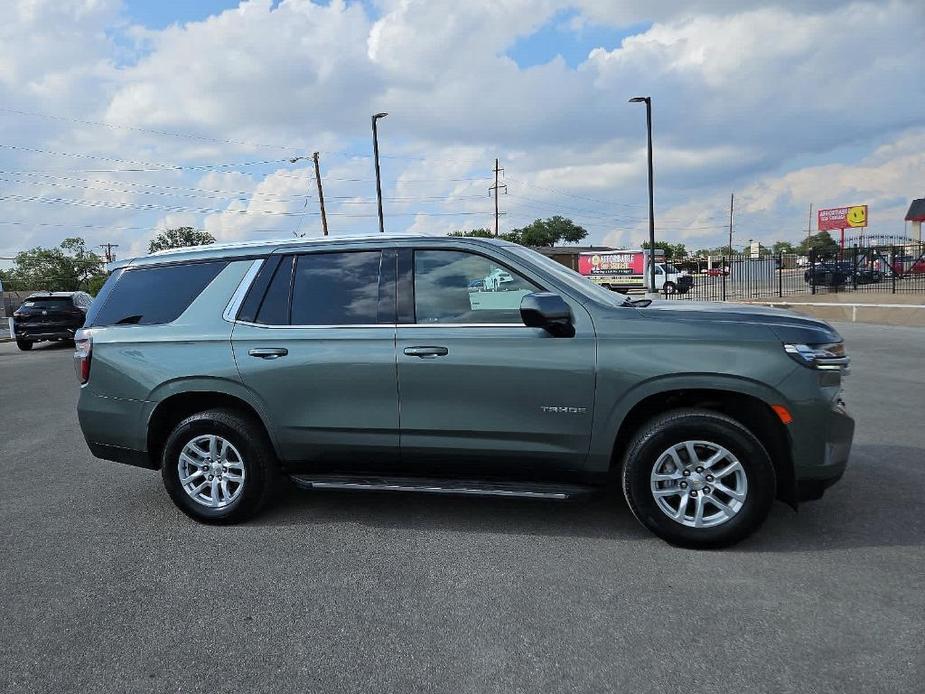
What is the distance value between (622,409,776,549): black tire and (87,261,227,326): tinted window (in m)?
2.95

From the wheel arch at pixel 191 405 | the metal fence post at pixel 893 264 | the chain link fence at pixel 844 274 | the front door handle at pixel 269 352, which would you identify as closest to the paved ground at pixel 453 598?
the wheel arch at pixel 191 405

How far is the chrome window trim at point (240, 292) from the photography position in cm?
447

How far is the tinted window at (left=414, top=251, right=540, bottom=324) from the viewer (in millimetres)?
4098

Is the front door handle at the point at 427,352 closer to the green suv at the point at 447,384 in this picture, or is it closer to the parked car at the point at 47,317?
the green suv at the point at 447,384

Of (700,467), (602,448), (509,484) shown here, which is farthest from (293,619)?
(700,467)

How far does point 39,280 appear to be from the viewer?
112 metres

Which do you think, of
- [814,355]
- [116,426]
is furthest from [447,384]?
[116,426]

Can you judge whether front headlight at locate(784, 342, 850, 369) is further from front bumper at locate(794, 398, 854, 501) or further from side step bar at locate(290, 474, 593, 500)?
side step bar at locate(290, 474, 593, 500)

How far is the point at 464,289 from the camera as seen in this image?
4.16m

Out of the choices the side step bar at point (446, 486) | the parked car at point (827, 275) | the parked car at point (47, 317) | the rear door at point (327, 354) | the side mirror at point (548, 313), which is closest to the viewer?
the side mirror at point (548, 313)

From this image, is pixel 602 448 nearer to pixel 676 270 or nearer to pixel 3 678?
pixel 3 678

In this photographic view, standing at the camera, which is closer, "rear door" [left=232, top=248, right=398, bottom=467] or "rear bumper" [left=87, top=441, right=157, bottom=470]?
"rear door" [left=232, top=248, right=398, bottom=467]

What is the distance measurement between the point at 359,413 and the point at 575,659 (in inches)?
77.7

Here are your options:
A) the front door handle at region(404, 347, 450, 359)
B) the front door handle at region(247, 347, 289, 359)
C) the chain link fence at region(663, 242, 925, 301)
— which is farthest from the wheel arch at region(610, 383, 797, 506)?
the chain link fence at region(663, 242, 925, 301)
